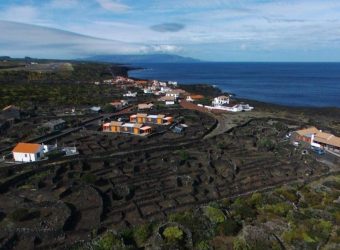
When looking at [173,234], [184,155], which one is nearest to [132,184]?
[184,155]

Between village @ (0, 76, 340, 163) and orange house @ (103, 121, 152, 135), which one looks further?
orange house @ (103, 121, 152, 135)

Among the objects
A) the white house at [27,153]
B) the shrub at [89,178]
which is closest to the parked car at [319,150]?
the shrub at [89,178]

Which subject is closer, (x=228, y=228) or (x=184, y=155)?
(x=228, y=228)

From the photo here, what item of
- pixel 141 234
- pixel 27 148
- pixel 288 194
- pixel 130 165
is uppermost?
pixel 27 148

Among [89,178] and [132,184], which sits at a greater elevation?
[89,178]

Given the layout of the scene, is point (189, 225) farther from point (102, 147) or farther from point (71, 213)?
point (102, 147)

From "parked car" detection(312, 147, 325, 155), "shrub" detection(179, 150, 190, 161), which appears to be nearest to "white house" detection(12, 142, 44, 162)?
"shrub" detection(179, 150, 190, 161)

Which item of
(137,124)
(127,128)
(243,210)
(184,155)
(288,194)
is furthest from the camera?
(137,124)

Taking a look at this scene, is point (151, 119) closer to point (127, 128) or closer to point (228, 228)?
point (127, 128)

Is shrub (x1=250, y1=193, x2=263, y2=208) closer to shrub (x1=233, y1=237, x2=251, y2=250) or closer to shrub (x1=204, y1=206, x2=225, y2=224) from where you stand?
shrub (x1=204, y1=206, x2=225, y2=224)

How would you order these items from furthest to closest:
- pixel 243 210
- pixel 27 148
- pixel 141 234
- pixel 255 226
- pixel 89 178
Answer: pixel 27 148
pixel 89 178
pixel 243 210
pixel 255 226
pixel 141 234
